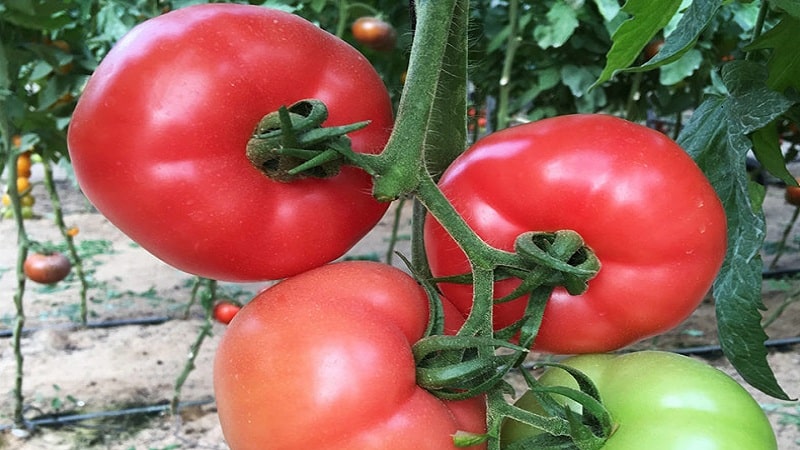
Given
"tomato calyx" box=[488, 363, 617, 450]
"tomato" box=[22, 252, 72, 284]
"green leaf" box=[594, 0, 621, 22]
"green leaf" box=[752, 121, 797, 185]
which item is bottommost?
"tomato" box=[22, 252, 72, 284]

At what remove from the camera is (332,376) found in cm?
31

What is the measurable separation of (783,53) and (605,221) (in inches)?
8.5

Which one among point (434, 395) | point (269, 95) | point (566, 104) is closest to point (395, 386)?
point (434, 395)

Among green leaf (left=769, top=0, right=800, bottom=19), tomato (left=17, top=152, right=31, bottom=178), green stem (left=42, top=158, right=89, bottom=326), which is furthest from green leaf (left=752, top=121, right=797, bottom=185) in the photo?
tomato (left=17, top=152, right=31, bottom=178)

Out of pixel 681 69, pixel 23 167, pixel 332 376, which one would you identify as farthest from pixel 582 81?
pixel 23 167

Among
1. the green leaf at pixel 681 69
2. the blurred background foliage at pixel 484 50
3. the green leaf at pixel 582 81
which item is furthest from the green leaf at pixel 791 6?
the green leaf at pixel 582 81

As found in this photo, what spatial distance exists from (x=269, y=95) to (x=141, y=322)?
2.19 m

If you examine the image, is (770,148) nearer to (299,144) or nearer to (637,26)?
(637,26)

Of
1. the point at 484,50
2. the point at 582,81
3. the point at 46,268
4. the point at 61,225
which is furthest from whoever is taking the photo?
the point at 46,268

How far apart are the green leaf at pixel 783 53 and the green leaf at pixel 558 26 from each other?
1.10m

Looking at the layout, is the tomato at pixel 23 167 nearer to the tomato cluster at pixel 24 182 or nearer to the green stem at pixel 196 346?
the tomato cluster at pixel 24 182

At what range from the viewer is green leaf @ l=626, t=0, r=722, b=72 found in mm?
413

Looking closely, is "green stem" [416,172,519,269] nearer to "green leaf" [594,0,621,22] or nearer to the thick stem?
the thick stem

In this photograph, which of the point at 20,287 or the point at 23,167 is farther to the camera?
the point at 23,167
